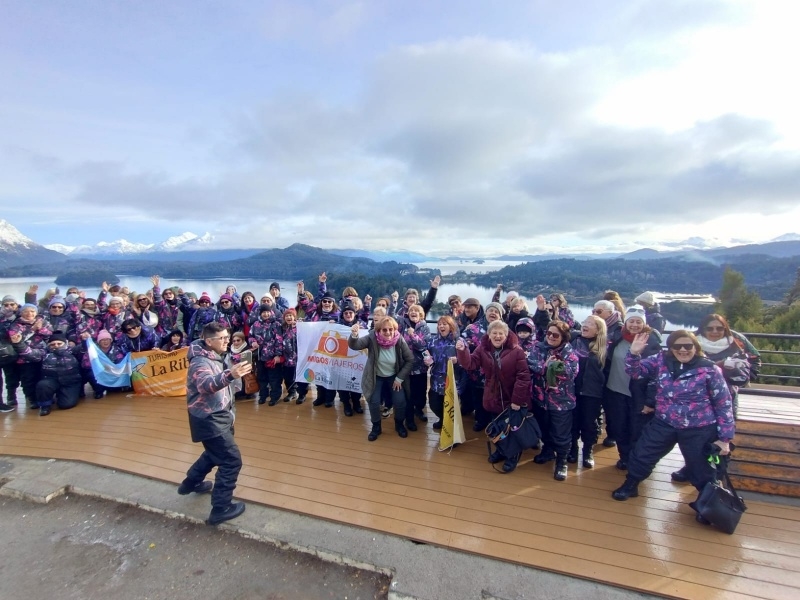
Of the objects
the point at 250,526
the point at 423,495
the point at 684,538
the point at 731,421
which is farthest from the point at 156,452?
the point at 731,421

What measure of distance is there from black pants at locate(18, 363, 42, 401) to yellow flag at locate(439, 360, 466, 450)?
7.83m

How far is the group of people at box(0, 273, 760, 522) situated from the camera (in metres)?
3.58

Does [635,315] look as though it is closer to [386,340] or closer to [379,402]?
[386,340]

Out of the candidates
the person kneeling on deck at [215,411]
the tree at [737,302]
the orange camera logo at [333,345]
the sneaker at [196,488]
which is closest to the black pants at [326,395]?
the orange camera logo at [333,345]

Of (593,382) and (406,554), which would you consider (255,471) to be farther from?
(593,382)

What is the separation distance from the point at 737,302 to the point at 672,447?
5493cm

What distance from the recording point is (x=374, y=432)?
5410 mm

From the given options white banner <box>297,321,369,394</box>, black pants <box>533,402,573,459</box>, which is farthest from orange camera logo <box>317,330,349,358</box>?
black pants <box>533,402,573,459</box>

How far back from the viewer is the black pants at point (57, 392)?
257 inches

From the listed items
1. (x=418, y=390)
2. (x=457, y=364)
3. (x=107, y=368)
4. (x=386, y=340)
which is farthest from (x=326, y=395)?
(x=107, y=368)

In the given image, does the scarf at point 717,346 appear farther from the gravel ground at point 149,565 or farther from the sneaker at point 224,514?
the sneaker at point 224,514

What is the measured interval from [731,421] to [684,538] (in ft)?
3.91

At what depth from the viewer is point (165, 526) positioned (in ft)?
12.3

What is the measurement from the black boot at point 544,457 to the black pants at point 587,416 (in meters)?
0.46
